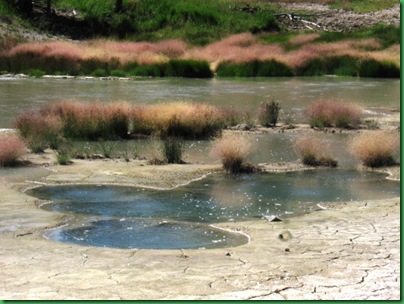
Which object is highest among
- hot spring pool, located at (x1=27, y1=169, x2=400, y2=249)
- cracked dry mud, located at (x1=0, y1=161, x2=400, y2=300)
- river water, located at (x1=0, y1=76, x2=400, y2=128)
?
cracked dry mud, located at (x1=0, y1=161, x2=400, y2=300)

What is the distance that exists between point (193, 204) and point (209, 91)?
2302 centimetres

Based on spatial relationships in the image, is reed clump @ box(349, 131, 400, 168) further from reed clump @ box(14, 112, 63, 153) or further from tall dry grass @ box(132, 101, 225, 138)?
reed clump @ box(14, 112, 63, 153)

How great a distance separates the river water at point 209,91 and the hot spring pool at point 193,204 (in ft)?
34.8

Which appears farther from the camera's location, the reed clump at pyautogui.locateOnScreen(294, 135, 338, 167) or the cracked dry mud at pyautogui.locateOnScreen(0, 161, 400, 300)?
the reed clump at pyautogui.locateOnScreen(294, 135, 338, 167)

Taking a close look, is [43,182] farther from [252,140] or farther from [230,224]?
[252,140]

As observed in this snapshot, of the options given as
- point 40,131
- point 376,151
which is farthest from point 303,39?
point 376,151

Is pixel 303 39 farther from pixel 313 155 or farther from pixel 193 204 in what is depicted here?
pixel 193 204

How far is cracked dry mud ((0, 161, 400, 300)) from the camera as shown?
786 centimetres

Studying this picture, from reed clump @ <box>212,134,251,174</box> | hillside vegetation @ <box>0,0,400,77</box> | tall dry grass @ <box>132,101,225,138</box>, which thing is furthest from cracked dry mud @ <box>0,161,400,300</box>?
hillside vegetation @ <box>0,0,400,77</box>

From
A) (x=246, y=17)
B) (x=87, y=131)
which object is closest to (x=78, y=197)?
(x=87, y=131)

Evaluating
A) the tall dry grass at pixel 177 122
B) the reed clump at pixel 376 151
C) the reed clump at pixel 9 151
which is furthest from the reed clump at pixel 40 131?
the reed clump at pixel 376 151

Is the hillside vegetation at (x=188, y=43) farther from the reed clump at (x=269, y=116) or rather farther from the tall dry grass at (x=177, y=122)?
the tall dry grass at (x=177, y=122)

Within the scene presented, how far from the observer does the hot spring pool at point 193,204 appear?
35.3 ft

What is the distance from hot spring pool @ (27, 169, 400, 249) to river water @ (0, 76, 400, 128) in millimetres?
10599
